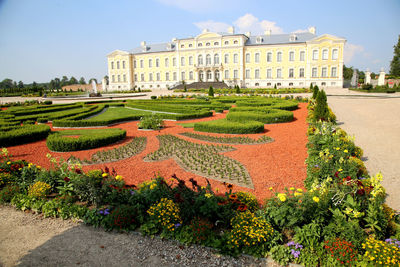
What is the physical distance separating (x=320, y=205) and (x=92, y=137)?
730 centimetres

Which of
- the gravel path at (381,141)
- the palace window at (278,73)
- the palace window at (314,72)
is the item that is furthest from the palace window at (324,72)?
the gravel path at (381,141)

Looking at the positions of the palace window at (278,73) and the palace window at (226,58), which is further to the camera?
the palace window at (226,58)

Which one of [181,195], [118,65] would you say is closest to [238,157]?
[181,195]

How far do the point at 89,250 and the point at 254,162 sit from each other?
446cm

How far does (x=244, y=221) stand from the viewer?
3.58m

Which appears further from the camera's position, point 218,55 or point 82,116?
point 218,55

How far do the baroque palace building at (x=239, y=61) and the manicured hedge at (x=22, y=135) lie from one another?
37228 mm

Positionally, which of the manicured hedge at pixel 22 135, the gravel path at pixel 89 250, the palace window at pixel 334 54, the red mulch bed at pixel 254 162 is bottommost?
the gravel path at pixel 89 250

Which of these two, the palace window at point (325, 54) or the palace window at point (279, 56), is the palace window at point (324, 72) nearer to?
the palace window at point (325, 54)

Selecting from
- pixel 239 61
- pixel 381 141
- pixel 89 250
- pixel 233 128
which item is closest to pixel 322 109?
pixel 381 141

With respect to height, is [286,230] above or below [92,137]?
below

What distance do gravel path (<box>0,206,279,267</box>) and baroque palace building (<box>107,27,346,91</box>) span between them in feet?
138

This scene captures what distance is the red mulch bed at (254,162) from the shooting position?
219 inches

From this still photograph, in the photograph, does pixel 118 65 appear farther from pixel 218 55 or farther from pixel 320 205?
pixel 320 205
